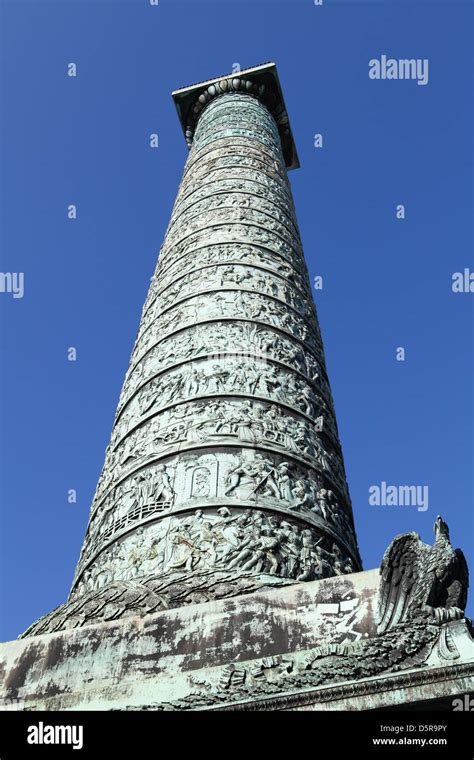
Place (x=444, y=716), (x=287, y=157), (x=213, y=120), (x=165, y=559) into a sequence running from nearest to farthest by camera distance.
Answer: (x=444, y=716) < (x=165, y=559) < (x=213, y=120) < (x=287, y=157)

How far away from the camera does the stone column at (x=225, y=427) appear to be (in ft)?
11.0

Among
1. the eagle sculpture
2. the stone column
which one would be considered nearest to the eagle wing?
the eagle sculpture

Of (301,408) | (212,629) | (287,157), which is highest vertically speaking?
(287,157)

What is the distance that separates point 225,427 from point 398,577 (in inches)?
60.1

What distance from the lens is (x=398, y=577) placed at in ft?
8.28

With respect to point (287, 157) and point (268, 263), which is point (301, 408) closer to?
point (268, 263)

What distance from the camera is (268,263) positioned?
5.26 metres

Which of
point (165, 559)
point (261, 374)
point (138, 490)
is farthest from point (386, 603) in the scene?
point (261, 374)

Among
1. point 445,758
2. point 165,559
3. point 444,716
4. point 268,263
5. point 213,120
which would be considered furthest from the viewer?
point 213,120

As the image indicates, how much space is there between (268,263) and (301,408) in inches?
55.2

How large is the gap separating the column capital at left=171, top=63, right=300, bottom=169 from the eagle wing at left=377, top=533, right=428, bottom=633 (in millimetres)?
7169

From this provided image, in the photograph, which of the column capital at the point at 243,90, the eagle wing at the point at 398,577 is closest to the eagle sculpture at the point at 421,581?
the eagle wing at the point at 398,577

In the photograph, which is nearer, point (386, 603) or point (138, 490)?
point (386, 603)

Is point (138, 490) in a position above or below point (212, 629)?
above
